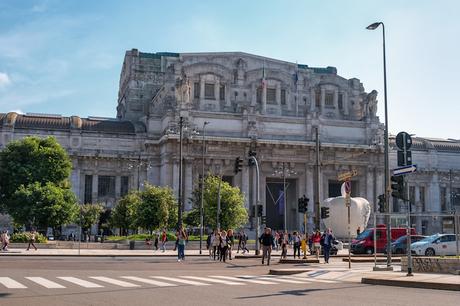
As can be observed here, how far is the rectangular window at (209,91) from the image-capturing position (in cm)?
8287

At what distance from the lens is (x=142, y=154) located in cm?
7725

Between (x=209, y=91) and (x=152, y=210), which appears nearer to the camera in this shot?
(x=152, y=210)

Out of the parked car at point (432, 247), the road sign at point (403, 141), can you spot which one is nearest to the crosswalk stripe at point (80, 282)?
the road sign at point (403, 141)

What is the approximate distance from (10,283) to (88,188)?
199 ft

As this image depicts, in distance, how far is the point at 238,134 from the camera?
77.2m

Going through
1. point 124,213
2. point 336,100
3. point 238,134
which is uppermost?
point 336,100

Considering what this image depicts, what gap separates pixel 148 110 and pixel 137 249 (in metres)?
37.9

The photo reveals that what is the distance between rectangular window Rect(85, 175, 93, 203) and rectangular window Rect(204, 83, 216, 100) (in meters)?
19.2

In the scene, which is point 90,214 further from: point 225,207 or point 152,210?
point 225,207

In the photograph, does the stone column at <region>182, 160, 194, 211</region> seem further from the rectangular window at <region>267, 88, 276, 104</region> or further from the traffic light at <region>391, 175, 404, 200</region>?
the traffic light at <region>391, 175, 404, 200</region>

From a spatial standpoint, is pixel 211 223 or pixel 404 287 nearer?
pixel 404 287

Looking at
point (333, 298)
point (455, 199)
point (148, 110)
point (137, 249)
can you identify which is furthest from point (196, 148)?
point (333, 298)

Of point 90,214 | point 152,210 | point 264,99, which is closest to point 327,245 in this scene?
point 152,210

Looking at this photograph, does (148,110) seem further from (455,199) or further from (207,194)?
(455,199)
